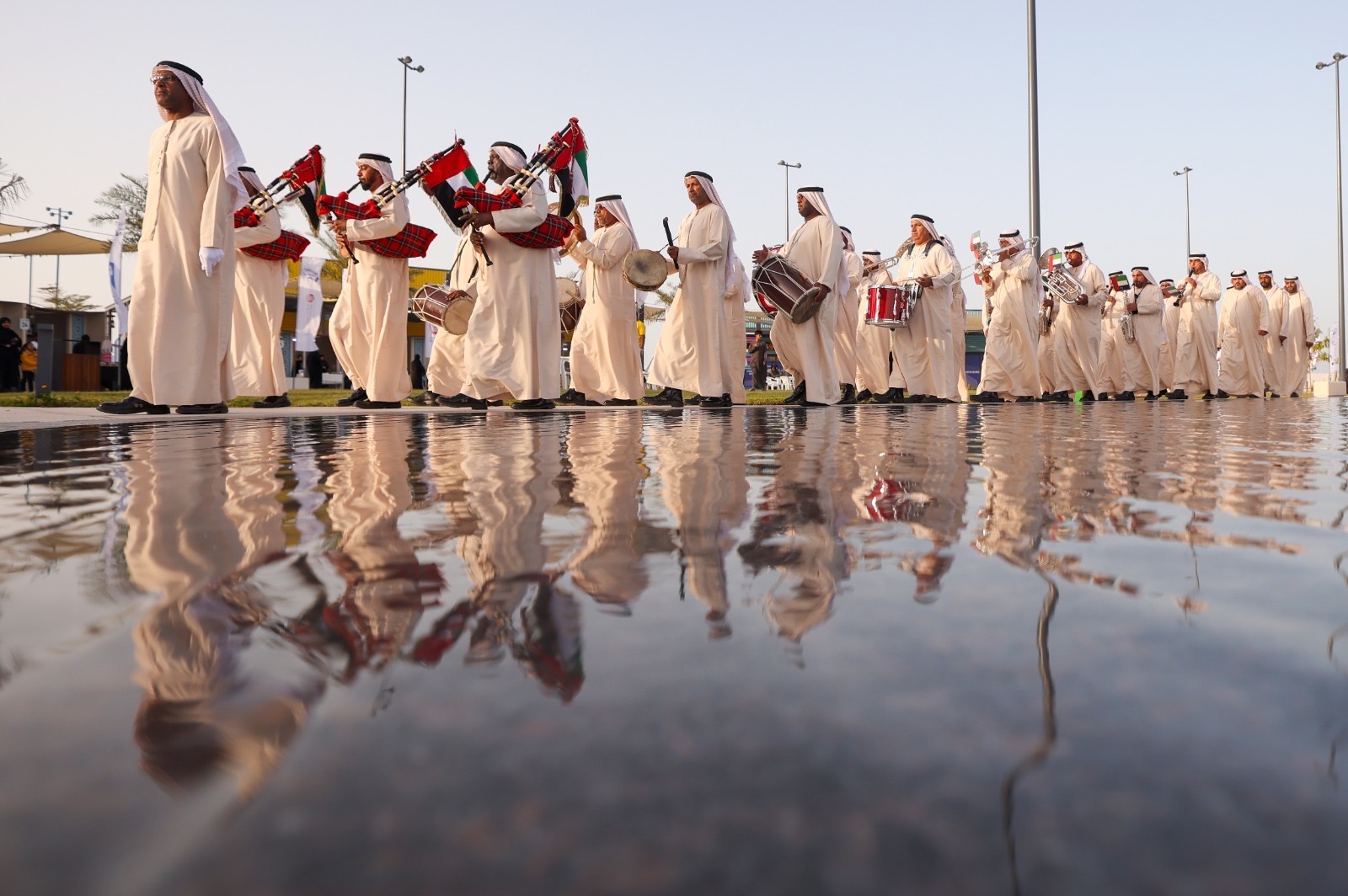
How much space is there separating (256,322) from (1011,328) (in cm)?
1183

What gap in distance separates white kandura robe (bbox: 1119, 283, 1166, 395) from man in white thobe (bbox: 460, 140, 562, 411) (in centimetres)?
1759

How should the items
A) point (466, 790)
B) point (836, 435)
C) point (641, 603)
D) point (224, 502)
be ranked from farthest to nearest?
point (836, 435)
point (224, 502)
point (641, 603)
point (466, 790)

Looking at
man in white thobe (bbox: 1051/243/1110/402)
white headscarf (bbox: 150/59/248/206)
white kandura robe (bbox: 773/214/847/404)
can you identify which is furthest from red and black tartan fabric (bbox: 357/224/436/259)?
man in white thobe (bbox: 1051/243/1110/402)

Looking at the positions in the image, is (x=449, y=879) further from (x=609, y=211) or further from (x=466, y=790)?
(x=609, y=211)

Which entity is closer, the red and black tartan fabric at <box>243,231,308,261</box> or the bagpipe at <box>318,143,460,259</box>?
the bagpipe at <box>318,143,460,259</box>

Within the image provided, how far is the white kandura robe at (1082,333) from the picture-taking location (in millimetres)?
21625

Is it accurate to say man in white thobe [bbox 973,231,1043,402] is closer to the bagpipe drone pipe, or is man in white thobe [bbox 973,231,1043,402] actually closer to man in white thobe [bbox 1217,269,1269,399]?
the bagpipe drone pipe

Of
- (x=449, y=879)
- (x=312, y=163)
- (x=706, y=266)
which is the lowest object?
(x=449, y=879)

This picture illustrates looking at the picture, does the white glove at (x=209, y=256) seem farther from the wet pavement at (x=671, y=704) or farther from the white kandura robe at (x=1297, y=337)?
the white kandura robe at (x=1297, y=337)

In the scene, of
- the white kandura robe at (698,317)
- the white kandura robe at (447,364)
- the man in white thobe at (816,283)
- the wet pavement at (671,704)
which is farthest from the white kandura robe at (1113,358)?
the wet pavement at (671,704)

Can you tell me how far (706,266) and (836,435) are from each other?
748cm

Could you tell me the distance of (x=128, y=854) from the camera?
52 centimetres

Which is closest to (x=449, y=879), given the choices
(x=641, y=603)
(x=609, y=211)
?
(x=641, y=603)

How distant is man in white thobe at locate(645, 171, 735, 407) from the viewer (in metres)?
12.4
